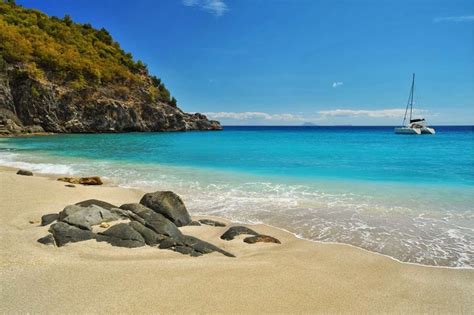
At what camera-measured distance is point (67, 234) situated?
18.2ft

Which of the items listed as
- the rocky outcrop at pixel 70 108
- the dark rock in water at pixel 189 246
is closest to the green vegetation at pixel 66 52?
the rocky outcrop at pixel 70 108

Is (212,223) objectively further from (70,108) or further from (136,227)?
(70,108)

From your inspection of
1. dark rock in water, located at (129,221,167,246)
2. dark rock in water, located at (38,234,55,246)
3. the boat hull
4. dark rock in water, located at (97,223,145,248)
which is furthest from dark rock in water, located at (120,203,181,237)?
the boat hull

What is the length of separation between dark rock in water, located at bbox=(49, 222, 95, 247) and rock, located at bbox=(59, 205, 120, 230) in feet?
0.56

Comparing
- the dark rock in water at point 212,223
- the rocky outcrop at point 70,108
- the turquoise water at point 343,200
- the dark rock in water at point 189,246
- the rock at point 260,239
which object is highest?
the rocky outcrop at point 70,108

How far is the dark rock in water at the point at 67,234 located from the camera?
5429 millimetres

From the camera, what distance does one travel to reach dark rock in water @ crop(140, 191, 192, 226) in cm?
727

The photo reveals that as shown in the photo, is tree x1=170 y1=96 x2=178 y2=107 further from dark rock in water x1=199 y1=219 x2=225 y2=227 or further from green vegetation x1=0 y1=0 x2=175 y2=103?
dark rock in water x1=199 y1=219 x2=225 y2=227

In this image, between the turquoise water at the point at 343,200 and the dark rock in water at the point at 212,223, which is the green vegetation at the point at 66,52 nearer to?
the turquoise water at the point at 343,200

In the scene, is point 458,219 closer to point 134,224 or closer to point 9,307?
point 134,224

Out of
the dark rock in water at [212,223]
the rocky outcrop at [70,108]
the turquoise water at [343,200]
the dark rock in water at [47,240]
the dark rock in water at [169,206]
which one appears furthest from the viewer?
the rocky outcrop at [70,108]

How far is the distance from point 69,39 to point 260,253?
8384 cm

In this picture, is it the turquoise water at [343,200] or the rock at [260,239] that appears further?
the turquoise water at [343,200]

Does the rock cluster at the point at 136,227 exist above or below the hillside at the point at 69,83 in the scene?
below
